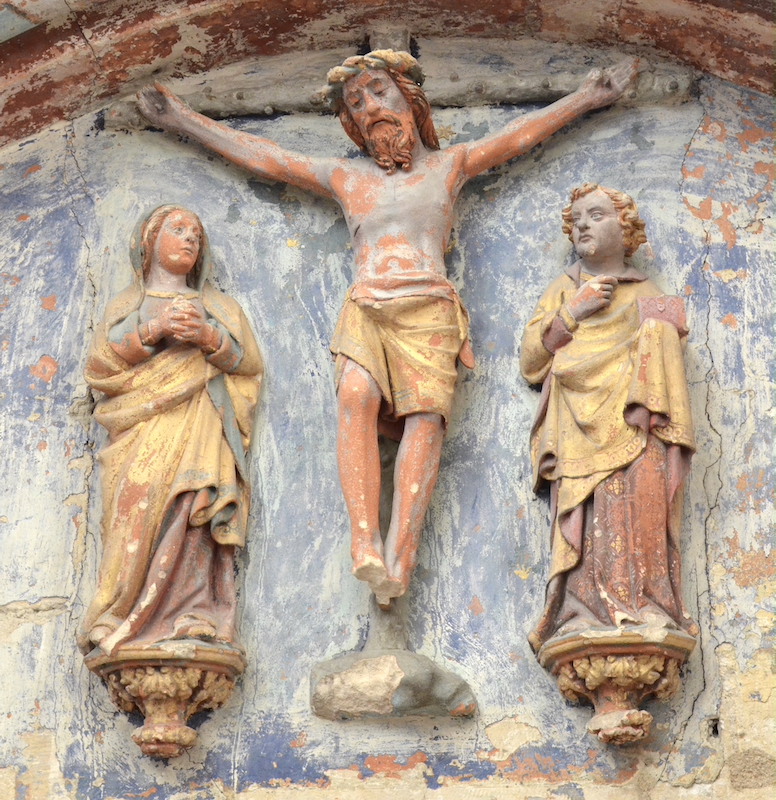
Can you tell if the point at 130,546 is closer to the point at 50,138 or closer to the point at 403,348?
the point at 403,348

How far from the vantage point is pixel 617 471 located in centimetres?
575

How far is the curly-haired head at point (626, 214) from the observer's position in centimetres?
615

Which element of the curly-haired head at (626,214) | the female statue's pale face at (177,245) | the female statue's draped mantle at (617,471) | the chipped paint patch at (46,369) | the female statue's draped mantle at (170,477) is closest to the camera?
the female statue's draped mantle at (617,471)

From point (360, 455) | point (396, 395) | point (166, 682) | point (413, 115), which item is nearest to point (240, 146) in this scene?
point (413, 115)

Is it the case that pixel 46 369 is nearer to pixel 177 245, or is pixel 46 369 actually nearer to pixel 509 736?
pixel 177 245

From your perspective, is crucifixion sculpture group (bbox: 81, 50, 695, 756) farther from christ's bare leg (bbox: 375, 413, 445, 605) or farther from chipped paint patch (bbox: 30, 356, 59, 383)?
chipped paint patch (bbox: 30, 356, 59, 383)

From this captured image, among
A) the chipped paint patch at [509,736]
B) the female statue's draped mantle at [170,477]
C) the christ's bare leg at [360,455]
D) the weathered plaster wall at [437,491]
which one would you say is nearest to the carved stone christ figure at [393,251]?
the christ's bare leg at [360,455]

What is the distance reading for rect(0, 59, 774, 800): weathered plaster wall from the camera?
575 centimetres

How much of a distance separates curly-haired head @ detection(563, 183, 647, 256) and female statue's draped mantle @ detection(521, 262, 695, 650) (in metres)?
0.27

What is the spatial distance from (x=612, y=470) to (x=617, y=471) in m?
0.02

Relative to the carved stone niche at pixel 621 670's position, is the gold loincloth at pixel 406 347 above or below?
above

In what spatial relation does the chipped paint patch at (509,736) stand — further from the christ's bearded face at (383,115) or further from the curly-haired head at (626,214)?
the christ's bearded face at (383,115)

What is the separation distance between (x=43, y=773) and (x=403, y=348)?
68.9 inches

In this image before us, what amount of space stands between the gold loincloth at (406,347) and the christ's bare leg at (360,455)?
0.05 meters
